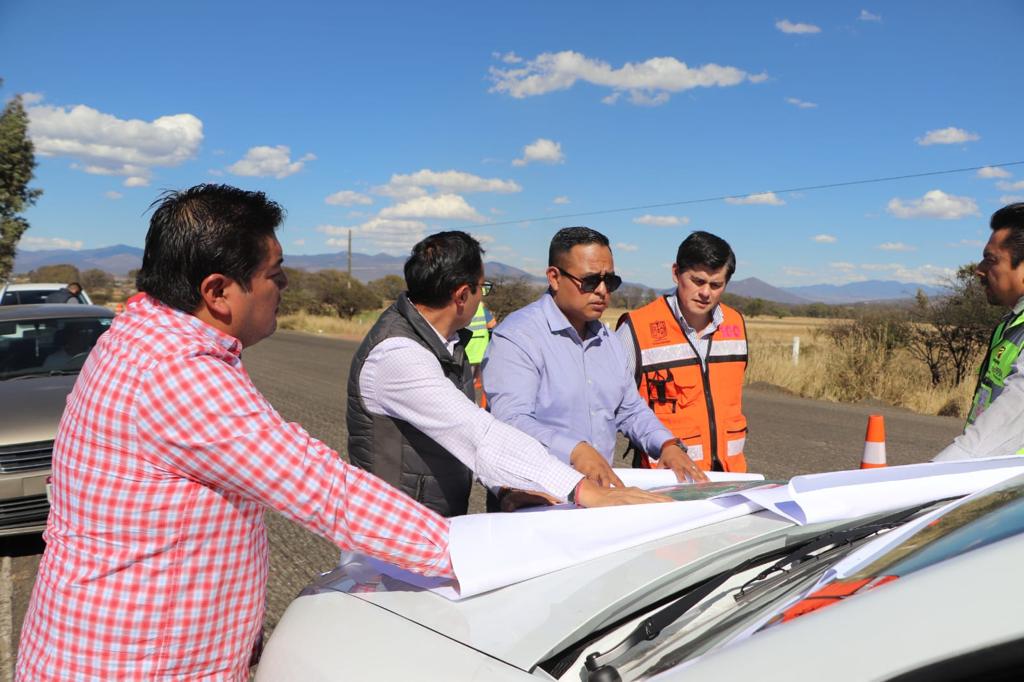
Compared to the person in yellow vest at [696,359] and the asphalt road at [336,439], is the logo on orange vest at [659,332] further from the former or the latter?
the asphalt road at [336,439]

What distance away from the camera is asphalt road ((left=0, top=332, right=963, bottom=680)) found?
480cm

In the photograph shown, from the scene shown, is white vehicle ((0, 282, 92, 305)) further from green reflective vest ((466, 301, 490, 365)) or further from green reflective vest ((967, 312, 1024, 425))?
green reflective vest ((967, 312, 1024, 425))

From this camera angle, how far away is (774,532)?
184 centimetres

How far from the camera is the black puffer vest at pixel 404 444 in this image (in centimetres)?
269

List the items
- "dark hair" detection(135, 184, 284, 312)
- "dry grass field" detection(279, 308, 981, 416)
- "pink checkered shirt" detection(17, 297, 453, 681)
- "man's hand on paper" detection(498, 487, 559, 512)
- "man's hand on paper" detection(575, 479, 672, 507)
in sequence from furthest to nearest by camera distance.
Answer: "dry grass field" detection(279, 308, 981, 416) < "man's hand on paper" detection(498, 487, 559, 512) < "man's hand on paper" detection(575, 479, 672, 507) < "dark hair" detection(135, 184, 284, 312) < "pink checkered shirt" detection(17, 297, 453, 681)

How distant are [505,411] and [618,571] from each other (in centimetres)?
159

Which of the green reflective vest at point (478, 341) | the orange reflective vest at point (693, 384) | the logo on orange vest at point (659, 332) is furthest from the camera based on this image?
the green reflective vest at point (478, 341)

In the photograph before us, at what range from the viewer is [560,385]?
3434mm

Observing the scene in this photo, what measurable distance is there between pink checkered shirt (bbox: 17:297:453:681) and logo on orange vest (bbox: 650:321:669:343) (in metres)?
2.51

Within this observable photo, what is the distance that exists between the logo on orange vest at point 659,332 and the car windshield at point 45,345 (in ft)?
17.2

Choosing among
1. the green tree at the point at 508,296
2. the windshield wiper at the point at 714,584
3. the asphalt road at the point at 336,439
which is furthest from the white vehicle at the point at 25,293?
the windshield wiper at the point at 714,584

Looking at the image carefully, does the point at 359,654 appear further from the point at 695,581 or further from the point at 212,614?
the point at 695,581

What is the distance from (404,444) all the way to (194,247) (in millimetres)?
1128

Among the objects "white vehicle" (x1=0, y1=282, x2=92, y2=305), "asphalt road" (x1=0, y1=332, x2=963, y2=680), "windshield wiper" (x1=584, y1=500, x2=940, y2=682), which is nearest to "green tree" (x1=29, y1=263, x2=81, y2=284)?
"white vehicle" (x1=0, y1=282, x2=92, y2=305)
